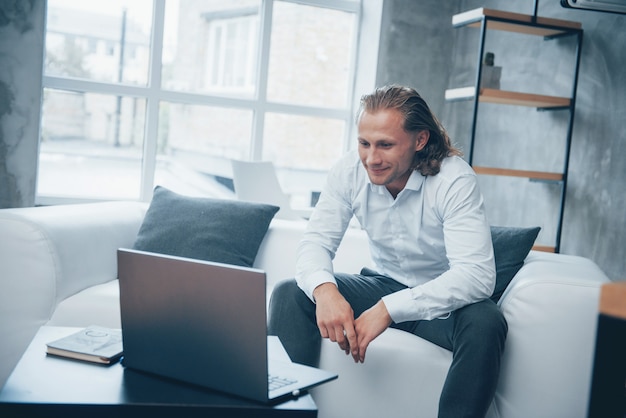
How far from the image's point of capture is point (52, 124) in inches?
149

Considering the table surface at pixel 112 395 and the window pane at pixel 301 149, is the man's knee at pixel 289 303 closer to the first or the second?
the table surface at pixel 112 395

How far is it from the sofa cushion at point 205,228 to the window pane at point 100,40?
1.67 metres

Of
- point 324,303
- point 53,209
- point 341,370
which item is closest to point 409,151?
point 324,303

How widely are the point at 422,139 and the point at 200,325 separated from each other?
3.42ft

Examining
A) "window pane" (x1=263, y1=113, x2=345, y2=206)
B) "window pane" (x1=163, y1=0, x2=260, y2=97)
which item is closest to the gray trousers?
"window pane" (x1=263, y1=113, x2=345, y2=206)

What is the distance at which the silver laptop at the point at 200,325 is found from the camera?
113 centimetres

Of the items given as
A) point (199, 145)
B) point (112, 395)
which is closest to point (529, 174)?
point (199, 145)

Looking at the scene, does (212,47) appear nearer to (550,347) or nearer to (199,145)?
(199,145)

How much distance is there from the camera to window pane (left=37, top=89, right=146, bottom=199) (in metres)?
3.81

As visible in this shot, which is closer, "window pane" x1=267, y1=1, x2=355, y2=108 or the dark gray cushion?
the dark gray cushion

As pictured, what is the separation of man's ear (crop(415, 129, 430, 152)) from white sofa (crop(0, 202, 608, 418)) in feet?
1.54

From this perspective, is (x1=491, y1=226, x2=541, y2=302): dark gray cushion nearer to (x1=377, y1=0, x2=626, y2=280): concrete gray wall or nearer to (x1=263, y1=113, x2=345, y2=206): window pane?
(x1=377, y1=0, x2=626, y2=280): concrete gray wall

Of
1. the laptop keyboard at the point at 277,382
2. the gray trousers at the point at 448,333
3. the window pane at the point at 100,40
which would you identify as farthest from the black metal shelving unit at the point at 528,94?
the laptop keyboard at the point at 277,382

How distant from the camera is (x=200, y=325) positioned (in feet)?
3.86
